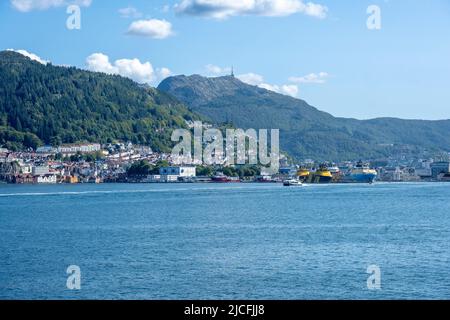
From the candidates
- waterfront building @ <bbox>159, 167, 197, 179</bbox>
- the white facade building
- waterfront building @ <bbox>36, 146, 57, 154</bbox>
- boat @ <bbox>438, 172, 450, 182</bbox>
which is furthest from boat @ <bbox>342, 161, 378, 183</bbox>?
waterfront building @ <bbox>36, 146, 57, 154</bbox>

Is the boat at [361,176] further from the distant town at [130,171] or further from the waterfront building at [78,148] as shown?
the waterfront building at [78,148]

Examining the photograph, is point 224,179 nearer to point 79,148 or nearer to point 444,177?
point 79,148

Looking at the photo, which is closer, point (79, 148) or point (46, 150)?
point (46, 150)

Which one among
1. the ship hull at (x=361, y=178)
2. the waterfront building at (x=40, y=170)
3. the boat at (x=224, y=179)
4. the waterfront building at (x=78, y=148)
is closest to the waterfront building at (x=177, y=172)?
the boat at (x=224, y=179)

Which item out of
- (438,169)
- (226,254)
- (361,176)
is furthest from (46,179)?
(226,254)

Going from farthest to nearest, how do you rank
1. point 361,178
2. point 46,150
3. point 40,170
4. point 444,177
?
1. point 46,150
2. point 444,177
3. point 40,170
4. point 361,178

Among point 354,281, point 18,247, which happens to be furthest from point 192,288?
point 18,247

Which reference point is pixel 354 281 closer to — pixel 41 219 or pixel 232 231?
pixel 232 231
